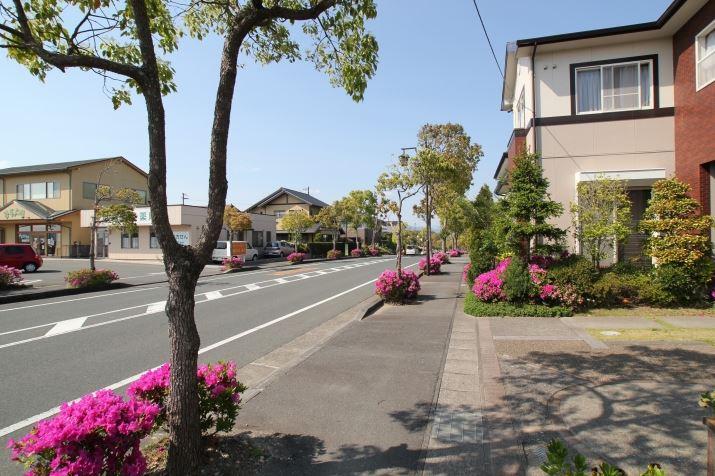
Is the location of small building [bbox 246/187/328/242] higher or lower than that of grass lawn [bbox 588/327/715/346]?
higher

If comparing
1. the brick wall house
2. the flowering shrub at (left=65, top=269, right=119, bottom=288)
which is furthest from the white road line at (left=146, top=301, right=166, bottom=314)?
the brick wall house

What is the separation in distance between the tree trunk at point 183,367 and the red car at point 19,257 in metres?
26.6

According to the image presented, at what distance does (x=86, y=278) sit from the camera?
56.8 ft

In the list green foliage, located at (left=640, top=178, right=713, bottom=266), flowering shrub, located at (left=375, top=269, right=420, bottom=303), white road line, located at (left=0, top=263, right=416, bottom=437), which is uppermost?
green foliage, located at (left=640, top=178, right=713, bottom=266)

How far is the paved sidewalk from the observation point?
145 inches

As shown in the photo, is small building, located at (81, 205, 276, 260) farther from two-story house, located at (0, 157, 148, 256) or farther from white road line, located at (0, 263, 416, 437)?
white road line, located at (0, 263, 416, 437)

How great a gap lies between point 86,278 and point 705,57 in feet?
69.0

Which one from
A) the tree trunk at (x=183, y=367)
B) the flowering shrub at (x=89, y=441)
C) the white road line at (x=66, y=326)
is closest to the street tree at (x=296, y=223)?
the white road line at (x=66, y=326)

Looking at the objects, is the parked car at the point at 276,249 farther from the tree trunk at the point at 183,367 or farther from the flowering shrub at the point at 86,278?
the tree trunk at the point at 183,367

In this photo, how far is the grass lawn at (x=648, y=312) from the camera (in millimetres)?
9281

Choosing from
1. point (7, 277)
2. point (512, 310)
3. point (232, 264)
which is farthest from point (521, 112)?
point (232, 264)

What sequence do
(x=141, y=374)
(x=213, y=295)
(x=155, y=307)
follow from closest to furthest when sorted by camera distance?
1. (x=141, y=374)
2. (x=155, y=307)
3. (x=213, y=295)

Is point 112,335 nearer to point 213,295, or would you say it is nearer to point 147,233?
point 213,295

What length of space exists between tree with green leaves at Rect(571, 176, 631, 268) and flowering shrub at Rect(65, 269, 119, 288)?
683 inches
